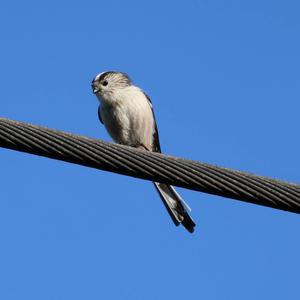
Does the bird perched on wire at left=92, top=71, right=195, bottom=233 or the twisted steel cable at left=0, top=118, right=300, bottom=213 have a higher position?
the bird perched on wire at left=92, top=71, right=195, bottom=233

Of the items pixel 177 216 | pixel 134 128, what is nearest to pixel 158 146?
pixel 134 128

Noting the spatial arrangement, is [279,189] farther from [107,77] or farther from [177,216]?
[107,77]

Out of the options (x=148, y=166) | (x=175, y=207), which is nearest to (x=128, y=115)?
(x=175, y=207)

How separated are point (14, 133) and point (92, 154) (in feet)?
1.40

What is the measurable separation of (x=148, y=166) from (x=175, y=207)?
4.34 meters

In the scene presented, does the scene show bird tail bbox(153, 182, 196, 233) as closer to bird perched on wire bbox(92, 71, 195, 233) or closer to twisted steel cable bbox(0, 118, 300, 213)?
bird perched on wire bbox(92, 71, 195, 233)

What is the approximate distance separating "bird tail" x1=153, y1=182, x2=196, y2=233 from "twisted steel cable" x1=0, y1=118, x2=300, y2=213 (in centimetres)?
364

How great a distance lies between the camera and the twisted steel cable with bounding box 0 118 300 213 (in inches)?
170

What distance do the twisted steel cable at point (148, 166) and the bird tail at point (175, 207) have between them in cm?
364

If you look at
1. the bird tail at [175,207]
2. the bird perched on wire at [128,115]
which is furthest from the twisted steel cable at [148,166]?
the bird perched on wire at [128,115]

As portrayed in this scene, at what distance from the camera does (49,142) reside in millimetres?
4316

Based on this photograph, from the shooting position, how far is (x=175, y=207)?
28.6 feet

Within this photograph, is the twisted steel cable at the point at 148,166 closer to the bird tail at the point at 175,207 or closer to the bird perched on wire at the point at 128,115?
the bird tail at the point at 175,207

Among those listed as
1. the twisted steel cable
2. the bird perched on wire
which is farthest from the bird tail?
the twisted steel cable
